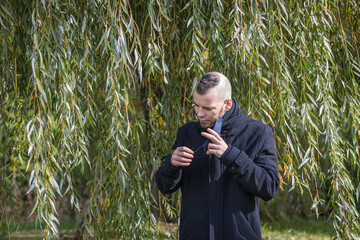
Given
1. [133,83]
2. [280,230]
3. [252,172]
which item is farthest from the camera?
[280,230]

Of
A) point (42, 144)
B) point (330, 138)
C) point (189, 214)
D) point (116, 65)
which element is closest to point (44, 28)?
point (116, 65)

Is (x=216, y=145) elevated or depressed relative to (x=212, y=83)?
depressed

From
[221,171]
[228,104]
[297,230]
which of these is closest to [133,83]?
[228,104]

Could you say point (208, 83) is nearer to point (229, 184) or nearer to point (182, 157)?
point (182, 157)

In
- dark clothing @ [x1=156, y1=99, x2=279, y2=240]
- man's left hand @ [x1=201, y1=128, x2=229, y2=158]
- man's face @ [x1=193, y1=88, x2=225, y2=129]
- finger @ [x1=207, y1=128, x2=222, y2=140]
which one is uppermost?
man's face @ [x1=193, y1=88, x2=225, y2=129]

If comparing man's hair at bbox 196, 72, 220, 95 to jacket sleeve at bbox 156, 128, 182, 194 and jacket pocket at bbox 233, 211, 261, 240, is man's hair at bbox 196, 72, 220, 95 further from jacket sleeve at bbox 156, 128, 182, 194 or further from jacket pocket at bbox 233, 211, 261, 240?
jacket pocket at bbox 233, 211, 261, 240

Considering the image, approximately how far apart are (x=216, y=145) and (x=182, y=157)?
0.17m

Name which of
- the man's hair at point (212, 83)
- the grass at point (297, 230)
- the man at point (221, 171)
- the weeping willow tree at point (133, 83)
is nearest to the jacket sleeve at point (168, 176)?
the man at point (221, 171)

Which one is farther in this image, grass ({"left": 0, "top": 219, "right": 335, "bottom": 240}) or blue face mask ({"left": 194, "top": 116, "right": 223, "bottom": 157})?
grass ({"left": 0, "top": 219, "right": 335, "bottom": 240})

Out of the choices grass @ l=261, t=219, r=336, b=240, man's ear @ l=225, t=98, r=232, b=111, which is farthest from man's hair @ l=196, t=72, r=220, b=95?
grass @ l=261, t=219, r=336, b=240

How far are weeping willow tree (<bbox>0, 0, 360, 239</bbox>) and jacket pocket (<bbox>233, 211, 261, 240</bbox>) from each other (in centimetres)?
119

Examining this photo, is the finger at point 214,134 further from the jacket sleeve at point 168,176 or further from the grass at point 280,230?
the grass at point 280,230

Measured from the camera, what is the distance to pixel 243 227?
2479mm

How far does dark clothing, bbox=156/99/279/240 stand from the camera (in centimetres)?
243
